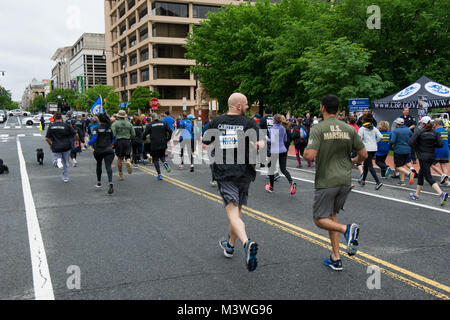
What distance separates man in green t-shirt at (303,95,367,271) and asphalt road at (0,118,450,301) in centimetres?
51

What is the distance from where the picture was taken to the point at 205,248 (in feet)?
17.9

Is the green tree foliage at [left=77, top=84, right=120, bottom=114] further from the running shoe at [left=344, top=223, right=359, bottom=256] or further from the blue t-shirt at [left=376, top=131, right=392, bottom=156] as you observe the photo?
the running shoe at [left=344, top=223, right=359, bottom=256]

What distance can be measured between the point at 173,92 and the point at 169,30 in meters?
9.75

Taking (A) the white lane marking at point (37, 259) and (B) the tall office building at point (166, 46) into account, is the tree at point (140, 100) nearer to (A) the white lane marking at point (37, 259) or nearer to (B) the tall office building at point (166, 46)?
(B) the tall office building at point (166, 46)

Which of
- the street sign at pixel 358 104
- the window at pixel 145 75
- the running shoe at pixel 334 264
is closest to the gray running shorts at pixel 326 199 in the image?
the running shoe at pixel 334 264

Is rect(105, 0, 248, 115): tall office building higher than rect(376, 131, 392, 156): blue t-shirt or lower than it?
higher

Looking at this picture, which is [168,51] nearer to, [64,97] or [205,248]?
[205,248]

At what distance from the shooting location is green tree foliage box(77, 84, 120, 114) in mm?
53781

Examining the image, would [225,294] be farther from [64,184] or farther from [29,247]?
[64,184]

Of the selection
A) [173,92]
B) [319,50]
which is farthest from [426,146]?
[173,92]

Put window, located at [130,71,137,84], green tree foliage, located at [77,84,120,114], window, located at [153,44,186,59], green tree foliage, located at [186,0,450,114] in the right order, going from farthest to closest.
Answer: window, located at [130,71,137,84]
window, located at [153,44,186,59]
green tree foliage, located at [77,84,120,114]
green tree foliage, located at [186,0,450,114]

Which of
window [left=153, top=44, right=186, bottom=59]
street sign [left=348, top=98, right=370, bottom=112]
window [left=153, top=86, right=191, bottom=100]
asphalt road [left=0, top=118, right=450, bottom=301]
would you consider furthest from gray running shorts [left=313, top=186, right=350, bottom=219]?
window [left=153, top=44, right=186, bottom=59]
